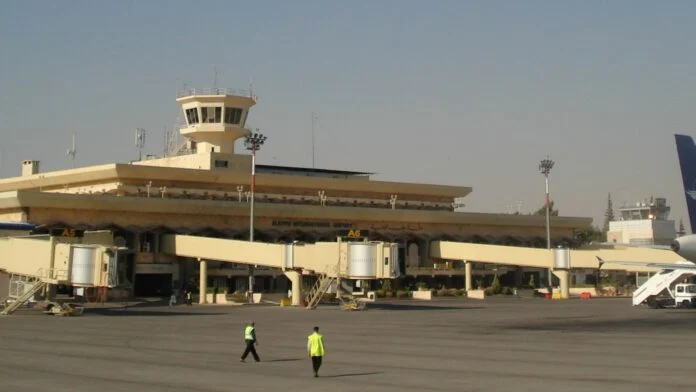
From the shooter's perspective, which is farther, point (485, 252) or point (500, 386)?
point (485, 252)

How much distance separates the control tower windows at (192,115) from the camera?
110438mm

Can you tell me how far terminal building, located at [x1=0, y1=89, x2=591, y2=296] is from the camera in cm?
9262

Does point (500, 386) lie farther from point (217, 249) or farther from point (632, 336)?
point (217, 249)

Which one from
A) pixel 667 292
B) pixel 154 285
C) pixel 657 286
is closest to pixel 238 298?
pixel 154 285

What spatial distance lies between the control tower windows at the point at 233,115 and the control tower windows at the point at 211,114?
819mm

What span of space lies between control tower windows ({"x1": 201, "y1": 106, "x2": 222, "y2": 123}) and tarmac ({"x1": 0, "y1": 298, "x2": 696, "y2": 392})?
5095cm

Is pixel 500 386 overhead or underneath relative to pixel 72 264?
underneath

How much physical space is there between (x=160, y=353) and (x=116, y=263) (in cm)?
2664

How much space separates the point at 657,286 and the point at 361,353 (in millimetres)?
41320

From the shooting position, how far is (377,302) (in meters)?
86.6

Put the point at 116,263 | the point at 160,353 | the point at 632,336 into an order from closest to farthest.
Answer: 1. the point at 160,353
2. the point at 632,336
3. the point at 116,263

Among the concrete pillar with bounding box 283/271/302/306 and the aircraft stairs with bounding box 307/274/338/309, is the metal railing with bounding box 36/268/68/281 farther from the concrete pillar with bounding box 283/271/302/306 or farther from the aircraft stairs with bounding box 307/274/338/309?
the concrete pillar with bounding box 283/271/302/306

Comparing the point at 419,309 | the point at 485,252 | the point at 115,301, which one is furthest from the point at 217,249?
the point at 485,252

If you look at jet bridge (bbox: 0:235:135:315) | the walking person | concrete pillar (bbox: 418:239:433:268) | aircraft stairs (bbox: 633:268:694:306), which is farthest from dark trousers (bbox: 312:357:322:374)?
concrete pillar (bbox: 418:239:433:268)
